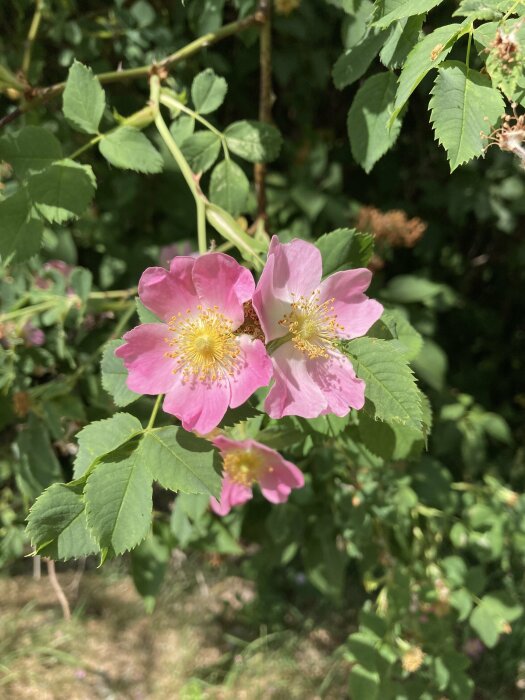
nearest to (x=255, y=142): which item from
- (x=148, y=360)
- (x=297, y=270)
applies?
(x=297, y=270)

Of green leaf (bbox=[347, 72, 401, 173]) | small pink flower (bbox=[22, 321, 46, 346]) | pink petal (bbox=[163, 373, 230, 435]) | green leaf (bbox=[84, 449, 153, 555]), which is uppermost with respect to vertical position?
green leaf (bbox=[347, 72, 401, 173])

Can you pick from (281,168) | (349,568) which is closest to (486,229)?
(281,168)

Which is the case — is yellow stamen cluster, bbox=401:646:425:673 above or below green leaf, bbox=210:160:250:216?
below

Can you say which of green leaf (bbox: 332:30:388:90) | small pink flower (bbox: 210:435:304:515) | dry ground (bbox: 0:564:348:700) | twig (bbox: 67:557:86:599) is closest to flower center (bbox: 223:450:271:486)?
small pink flower (bbox: 210:435:304:515)

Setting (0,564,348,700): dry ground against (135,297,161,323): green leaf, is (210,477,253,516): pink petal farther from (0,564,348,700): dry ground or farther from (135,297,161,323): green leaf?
(0,564,348,700): dry ground

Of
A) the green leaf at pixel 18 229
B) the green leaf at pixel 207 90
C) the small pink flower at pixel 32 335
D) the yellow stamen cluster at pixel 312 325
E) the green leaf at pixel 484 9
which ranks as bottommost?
the small pink flower at pixel 32 335

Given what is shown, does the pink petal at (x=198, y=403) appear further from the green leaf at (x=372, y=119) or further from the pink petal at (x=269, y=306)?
the green leaf at (x=372, y=119)

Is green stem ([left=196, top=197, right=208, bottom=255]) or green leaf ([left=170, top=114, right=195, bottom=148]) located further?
green leaf ([left=170, top=114, right=195, bottom=148])

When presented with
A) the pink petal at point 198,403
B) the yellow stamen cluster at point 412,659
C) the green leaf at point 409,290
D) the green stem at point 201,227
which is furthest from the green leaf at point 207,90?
the yellow stamen cluster at point 412,659
